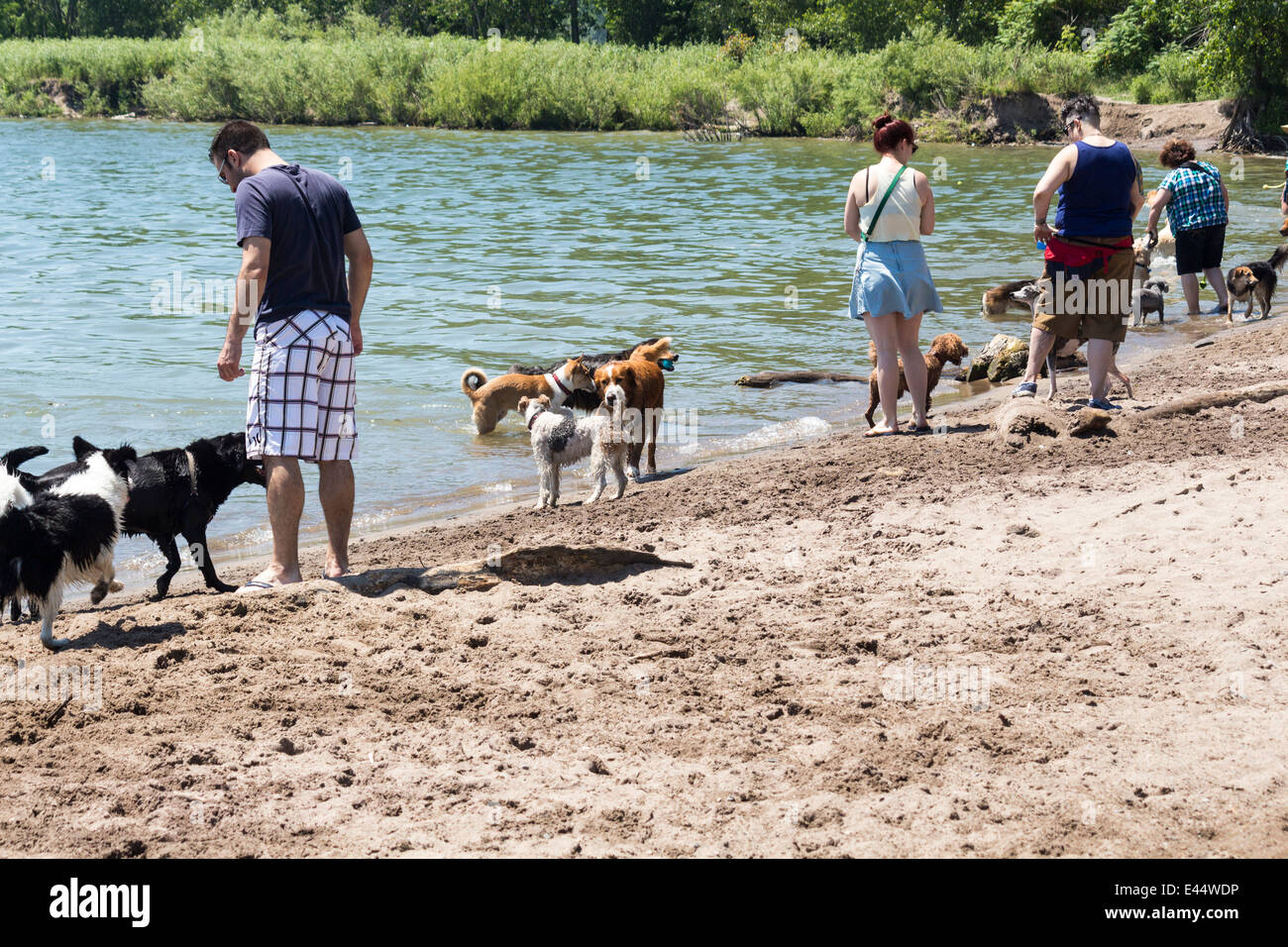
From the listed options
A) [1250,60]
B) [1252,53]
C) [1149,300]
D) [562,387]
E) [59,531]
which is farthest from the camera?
[1250,60]

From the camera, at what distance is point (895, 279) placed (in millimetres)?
8539

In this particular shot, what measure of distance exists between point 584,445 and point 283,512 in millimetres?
3180

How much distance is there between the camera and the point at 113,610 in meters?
6.10

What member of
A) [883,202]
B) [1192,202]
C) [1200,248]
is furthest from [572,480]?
[1200,248]

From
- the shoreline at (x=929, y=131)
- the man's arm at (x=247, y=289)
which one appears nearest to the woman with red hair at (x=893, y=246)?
the man's arm at (x=247, y=289)

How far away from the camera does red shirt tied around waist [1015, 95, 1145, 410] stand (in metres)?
8.31

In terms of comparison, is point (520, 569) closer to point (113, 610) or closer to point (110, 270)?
point (113, 610)

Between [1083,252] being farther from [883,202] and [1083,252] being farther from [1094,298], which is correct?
[883,202]

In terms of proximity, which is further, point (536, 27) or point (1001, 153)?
point (536, 27)

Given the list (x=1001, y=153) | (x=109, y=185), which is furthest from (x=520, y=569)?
(x=1001, y=153)

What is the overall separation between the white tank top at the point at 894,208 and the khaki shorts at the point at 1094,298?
3.71ft

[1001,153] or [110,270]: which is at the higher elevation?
[1001,153]
